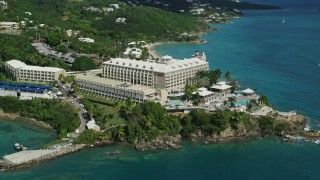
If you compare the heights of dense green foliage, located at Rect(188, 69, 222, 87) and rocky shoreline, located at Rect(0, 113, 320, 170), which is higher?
dense green foliage, located at Rect(188, 69, 222, 87)

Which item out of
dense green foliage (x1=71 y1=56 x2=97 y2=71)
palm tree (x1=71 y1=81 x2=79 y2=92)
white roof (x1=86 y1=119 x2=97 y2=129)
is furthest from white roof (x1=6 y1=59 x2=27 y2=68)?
white roof (x1=86 y1=119 x2=97 y2=129)

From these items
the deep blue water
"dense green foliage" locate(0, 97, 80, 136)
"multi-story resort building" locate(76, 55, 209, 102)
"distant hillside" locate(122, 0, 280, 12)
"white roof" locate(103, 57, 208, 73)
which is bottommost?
"distant hillside" locate(122, 0, 280, 12)

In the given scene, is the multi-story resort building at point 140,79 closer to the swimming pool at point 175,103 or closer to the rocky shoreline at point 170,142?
the swimming pool at point 175,103

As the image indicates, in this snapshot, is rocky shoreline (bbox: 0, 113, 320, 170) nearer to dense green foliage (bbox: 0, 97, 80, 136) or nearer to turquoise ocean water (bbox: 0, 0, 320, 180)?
turquoise ocean water (bbox: 0, 0, 320, 180)

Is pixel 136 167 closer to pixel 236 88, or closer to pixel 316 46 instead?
pixel 236 88

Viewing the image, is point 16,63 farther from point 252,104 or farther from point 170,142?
point 252,104

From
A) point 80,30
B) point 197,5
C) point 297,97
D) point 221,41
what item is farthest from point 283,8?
point 297,97

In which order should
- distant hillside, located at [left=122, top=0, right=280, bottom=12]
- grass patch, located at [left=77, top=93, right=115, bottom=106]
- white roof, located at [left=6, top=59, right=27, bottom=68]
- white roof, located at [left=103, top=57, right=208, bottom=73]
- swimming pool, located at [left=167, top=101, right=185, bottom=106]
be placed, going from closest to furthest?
1. swimming pool, located at [left=167, top=101, right=185, bottom=106]
2. grass patch, located at [left=77, top=93, right=115, bottom=106]
3. white roof, located at [left=103, top=57, right=208, bottom=73]
4. white roof, located at [left=6, top=59, right=27, bottom=68]
5. distant hillside, located at [left=122, top=0, right=280, bottom=12]

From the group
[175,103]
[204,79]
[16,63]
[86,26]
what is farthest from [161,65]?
[86,26]
